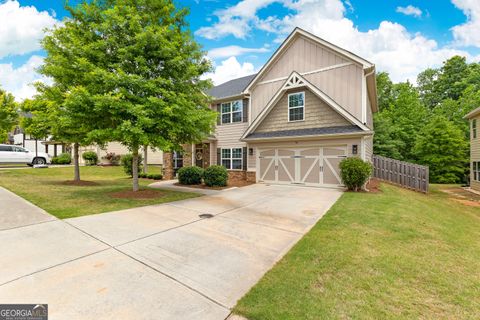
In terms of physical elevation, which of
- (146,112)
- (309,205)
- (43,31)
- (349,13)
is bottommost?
(309,205)

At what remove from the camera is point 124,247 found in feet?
14.0

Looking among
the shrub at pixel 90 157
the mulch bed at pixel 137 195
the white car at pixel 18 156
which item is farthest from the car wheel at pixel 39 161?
the mulch bed at pixel 137 195

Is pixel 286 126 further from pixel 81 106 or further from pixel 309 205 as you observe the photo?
pixel 81 106

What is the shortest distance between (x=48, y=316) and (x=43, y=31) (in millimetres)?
12691

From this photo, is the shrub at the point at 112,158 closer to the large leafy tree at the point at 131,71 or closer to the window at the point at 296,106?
the large leafy tree at the point at 131,71

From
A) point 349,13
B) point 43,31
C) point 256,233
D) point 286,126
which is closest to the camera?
point 256,233

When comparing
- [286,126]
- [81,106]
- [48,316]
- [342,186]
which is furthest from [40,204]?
[342,186]

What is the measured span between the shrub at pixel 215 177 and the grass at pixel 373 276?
292 inches

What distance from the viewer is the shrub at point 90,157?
90.7 ft

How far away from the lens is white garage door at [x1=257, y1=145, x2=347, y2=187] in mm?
11922

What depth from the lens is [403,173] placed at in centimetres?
1362

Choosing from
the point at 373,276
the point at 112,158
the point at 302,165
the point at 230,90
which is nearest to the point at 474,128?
the point at 302,165

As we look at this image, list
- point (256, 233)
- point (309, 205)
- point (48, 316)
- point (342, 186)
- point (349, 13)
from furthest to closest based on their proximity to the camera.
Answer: point (349, 13), point (342, 186), point (309, 205), point (256, 233), point (48, 316)

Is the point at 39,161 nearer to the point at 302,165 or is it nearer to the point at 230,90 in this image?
the point at 230,90
